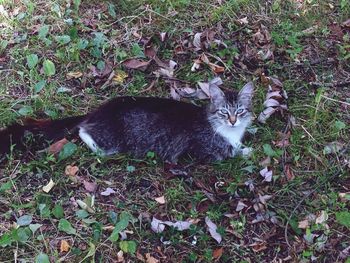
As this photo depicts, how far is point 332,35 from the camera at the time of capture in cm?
494

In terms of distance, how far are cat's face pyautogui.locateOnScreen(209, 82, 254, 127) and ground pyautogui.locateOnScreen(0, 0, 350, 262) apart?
0.27m

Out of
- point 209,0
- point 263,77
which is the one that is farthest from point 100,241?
point 209,0

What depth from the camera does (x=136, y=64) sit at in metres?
4.51

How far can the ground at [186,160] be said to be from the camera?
3316mm

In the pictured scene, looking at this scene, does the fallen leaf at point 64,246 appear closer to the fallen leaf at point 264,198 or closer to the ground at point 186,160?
the ground at point 186,160

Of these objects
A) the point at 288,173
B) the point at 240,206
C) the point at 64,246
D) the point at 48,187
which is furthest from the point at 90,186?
the point at 288,173

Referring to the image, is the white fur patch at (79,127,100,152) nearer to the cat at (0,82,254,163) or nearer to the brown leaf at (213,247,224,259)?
the cat at (0,82,254,163)

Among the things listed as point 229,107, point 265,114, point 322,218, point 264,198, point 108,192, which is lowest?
point 322,218

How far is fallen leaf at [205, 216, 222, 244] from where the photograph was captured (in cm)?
333

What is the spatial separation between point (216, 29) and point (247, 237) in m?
2.13

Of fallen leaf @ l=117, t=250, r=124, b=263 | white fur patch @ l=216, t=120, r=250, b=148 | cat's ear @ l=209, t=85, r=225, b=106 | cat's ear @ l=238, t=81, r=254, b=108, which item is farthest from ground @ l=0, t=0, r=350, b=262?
cat's ear @ l=209, t=85, r=225, b=106

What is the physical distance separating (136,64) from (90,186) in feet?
4.30

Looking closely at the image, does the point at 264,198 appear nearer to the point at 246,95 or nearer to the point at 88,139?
the point at 246,95

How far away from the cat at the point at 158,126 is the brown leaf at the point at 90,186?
256mm
